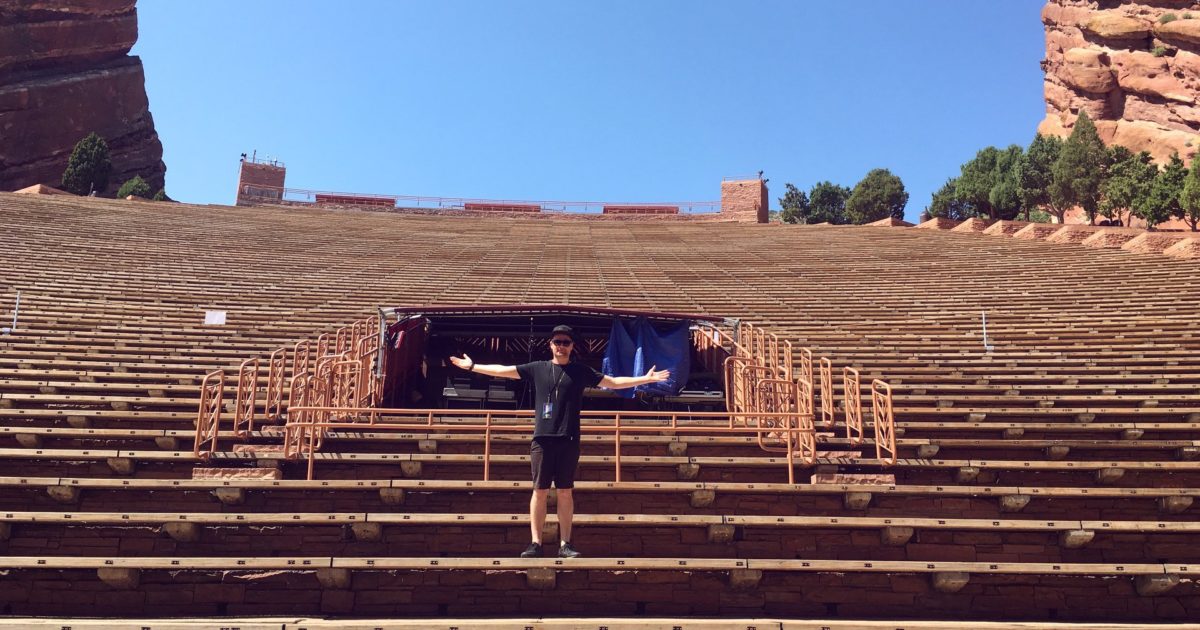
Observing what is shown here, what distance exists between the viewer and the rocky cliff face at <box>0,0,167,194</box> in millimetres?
46125

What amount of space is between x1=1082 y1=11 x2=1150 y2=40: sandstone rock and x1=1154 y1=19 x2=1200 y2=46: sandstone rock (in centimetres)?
196

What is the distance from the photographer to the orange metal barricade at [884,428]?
17.0 feet

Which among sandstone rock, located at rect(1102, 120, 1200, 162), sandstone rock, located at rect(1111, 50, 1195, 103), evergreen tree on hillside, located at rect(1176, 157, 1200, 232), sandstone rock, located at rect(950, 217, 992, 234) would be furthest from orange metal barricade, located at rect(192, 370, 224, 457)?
sandstone rock, located at rect(1111, 50, 1195, 103)

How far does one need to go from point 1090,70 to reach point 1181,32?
6274 millimetres

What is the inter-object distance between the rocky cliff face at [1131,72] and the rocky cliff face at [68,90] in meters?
74.5

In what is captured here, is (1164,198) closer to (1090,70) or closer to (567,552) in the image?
(1090,70)

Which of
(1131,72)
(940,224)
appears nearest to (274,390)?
(940,224)

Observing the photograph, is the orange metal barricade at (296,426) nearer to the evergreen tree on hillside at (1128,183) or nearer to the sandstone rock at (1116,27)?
the evergreen tree on hillside at (1128,183)

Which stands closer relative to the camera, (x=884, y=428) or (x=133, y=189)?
(x=884, y=428)

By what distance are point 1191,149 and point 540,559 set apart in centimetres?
4931

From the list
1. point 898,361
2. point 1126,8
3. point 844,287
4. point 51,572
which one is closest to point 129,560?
point 51,572

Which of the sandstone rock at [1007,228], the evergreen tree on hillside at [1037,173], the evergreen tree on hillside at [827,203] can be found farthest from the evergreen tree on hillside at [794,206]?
the sandstone rock at [1007,228]

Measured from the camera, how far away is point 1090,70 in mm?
45312

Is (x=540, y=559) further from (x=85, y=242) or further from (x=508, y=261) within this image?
(x=85, y=242)
